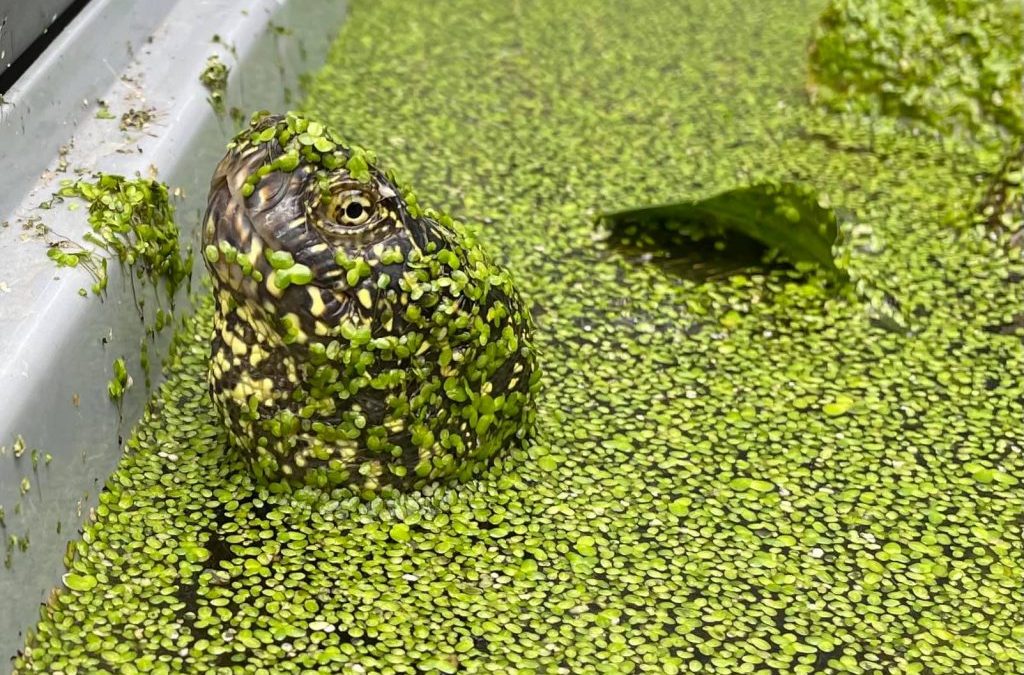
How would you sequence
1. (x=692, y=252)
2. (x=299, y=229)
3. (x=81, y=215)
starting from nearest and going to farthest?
(x=299, y=229) → (x=81, y=215) → (x=692, y=252)

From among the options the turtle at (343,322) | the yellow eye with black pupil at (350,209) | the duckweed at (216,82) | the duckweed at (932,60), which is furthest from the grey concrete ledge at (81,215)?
the duckweed at (932,60)

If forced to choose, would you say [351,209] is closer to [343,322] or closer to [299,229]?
[299,229]

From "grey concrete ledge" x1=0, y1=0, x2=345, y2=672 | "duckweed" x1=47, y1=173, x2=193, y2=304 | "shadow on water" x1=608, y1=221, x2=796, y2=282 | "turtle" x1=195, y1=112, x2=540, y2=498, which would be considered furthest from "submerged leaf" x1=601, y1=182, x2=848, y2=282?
"duckweed" x1=47, y1=173, x2=193, y2=304

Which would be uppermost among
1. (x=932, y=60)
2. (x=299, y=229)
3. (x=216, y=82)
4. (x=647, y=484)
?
(x=299, y=229)

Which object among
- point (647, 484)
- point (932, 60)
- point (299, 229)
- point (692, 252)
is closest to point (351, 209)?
point (299, 229)

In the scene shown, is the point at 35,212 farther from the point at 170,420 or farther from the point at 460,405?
the point at 460,405

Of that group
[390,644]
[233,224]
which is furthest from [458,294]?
[390,644]

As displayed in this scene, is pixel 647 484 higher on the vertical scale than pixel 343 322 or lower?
lower

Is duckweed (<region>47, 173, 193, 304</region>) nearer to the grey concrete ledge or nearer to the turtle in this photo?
the grey concrete ledge
